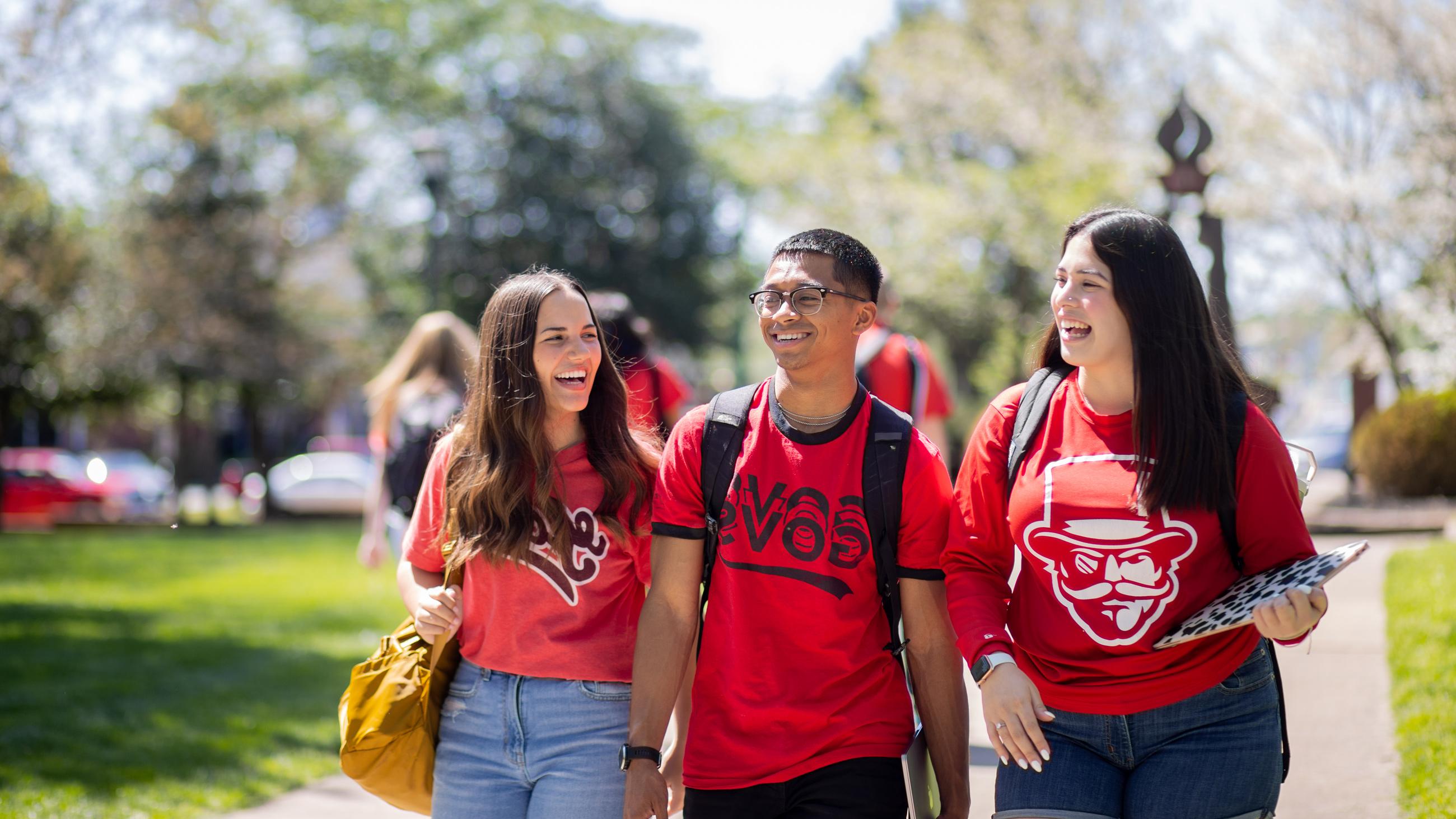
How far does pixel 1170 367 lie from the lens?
261cm

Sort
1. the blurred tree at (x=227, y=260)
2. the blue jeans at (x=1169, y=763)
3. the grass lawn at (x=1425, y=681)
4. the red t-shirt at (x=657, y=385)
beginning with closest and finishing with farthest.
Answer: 1. the blue jeans at (x=1169, y=763)
2. the grass lawn at (x=1425, y=681)
3. the red t-shirt at (x=657, y=385)
4. the blurred tree at (x=227, y=260)

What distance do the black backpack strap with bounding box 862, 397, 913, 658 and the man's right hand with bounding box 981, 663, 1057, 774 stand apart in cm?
30

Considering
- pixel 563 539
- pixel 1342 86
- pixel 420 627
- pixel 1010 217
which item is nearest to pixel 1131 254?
pixel 563 539

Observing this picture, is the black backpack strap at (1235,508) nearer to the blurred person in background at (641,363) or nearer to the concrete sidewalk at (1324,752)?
the concrete sidewalk at (1324,752)

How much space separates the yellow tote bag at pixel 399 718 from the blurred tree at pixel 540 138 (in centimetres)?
2461

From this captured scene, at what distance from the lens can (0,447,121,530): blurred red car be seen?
26.7 metres

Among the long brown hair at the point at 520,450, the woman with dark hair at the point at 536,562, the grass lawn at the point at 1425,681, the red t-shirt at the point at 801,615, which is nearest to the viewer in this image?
the red t-shirt at the point at 801,615

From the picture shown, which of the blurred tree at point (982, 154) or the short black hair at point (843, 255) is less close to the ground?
the blurred tree at point (982, 154)

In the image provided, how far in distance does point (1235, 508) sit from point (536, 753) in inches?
66.1

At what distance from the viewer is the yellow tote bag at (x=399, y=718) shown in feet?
9.84

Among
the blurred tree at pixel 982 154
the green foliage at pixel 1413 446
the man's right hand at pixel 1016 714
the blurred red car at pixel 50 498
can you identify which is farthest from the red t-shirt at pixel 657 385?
the blurred red car at pixel 50 498

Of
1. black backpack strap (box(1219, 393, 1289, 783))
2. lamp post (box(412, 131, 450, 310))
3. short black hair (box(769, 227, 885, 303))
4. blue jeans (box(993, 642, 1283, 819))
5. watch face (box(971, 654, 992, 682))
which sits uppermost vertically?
lamp post (box(412, 131, 450, 310))

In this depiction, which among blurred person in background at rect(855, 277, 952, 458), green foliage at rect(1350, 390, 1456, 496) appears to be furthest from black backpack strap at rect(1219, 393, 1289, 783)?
green foliage at rect(1350, 390, 1456, 496)

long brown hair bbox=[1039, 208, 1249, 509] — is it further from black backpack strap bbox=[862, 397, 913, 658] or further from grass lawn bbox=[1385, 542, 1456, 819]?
grass lawn bbox=[1385, 542, 1456, 819]
